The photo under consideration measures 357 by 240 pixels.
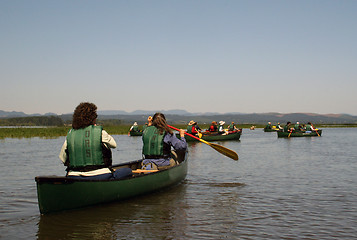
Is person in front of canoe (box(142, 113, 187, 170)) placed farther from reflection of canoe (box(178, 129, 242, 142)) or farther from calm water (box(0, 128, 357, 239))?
reflection of canoe (box(178, 129, 242, 142))

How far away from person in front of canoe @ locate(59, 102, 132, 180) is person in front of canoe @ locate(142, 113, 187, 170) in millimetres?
2095

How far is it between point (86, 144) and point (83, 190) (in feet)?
2.76

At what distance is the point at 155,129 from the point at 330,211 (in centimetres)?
425

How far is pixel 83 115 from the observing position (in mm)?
7359

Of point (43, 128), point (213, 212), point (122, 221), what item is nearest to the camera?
point (122, 221)

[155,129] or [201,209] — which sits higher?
[155,129]

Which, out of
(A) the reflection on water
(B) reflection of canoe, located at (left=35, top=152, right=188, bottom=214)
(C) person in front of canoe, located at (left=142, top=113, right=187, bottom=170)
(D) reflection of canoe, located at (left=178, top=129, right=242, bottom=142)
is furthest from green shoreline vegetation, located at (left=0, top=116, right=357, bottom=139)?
(A) the reflection on water

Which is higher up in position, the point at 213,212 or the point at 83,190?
the point at 83,190

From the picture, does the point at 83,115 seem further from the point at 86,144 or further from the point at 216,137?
the point at 216,137

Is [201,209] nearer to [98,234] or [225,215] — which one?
[225,215]

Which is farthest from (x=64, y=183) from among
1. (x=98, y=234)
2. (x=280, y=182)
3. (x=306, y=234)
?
(x=280, y=182)

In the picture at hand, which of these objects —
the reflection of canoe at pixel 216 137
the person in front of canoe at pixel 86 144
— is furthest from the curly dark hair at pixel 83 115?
the reflection of canoe at pixel 216 137

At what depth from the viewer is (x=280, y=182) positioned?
36.8ft

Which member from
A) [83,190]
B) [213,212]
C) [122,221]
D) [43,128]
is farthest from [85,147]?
[43,128]
